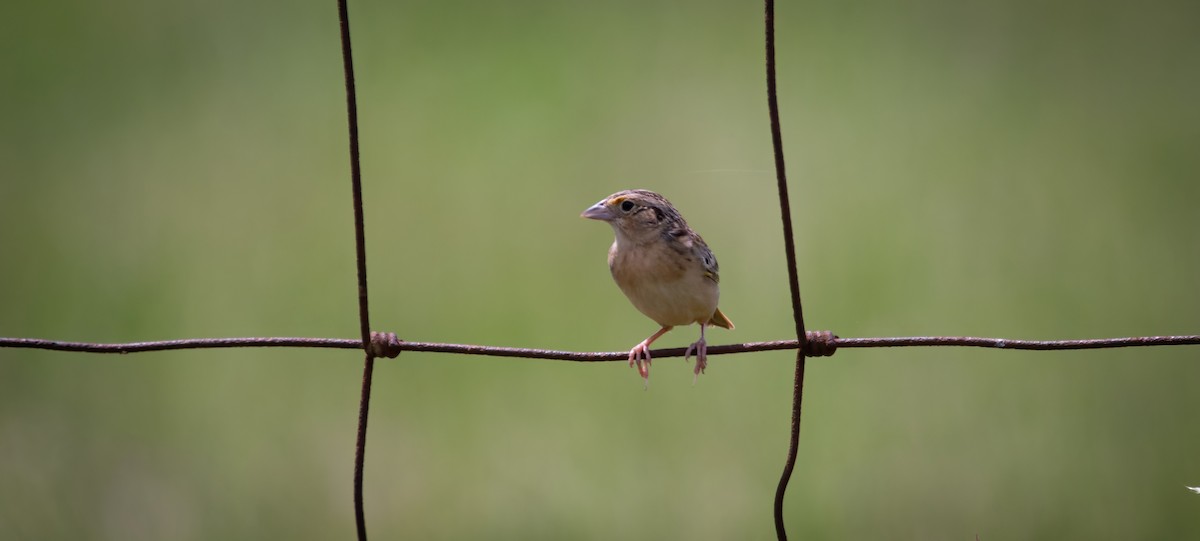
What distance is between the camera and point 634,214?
320cm

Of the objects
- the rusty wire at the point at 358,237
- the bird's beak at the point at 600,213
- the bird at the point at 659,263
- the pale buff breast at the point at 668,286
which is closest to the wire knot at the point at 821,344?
the bird at the point at 659,263

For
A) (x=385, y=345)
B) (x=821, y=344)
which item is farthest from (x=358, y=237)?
(x=821, y=344)

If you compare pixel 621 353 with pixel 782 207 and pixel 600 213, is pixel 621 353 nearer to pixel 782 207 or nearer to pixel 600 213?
pixel 782 207

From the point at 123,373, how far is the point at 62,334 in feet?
1.15

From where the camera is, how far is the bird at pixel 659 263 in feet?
9.96

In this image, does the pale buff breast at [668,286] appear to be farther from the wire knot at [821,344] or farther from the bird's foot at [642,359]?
the wire knot at [821,344]

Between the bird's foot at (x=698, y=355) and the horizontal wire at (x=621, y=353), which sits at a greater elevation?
the horizontal wire at (x=621, y=353)

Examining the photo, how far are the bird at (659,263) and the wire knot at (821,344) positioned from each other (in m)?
0.75

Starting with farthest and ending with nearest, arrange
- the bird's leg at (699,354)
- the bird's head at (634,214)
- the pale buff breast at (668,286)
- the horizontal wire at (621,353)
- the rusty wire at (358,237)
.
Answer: the bird's head at (634,214)
the pale buff breast at (668,286)
the bird's leg at (699,354)
the horizontal wire at (621,353)
the rusty wire at (358,237)

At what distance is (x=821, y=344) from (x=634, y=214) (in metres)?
1.20

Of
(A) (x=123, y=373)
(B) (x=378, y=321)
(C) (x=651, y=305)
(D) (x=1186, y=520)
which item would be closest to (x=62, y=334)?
(A) (x=123, y=373)

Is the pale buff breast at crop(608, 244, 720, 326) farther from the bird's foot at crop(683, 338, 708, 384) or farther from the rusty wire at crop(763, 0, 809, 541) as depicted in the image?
the rusty wire at crop(763, 0, 809, 541)

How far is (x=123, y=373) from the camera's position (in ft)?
15.7

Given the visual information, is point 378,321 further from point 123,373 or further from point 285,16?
point 285,16
